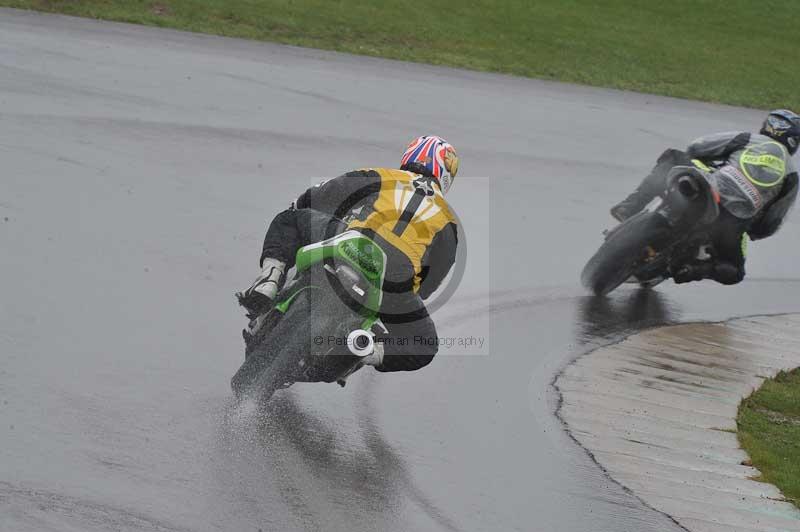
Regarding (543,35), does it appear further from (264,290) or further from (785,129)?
(264,290)

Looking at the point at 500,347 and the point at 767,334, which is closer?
the point at 500,347

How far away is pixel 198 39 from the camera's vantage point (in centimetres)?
2012

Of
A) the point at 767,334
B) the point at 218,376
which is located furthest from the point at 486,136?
the point at 218,376

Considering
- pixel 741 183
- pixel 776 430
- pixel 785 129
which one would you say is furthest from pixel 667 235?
pixel 776 430

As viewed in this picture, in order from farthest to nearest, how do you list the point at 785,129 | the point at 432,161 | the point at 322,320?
the point at 785,129
the point at 432,161
the point at 322,320

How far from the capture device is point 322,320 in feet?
22.1

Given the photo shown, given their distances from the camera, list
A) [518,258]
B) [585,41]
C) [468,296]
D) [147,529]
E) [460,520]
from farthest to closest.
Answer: [585,41] < [518,258] < [468,296] < [460,520] < [147,529]

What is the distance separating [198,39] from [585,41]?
9.04 m

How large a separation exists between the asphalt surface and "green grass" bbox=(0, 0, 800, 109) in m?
2.39

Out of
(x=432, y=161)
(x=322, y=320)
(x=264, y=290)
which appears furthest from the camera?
(x=432, y=161)

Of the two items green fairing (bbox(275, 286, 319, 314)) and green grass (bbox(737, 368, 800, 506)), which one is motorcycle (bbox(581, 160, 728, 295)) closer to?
green grass (bbox(737, 368, 800, 506))

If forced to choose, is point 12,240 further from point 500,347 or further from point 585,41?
point 585,41

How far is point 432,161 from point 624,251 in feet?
12.4

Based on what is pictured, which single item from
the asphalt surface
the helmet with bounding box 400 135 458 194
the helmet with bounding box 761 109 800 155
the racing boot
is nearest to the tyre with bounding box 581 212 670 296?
the asphalt surface
